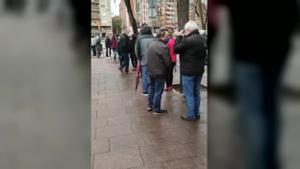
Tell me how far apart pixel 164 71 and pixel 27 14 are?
5165 mm

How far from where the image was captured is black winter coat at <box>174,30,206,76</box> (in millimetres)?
5512

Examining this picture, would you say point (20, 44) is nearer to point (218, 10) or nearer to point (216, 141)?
point (218, 10)

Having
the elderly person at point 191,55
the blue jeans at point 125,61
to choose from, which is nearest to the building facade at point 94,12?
the elderly person at point 191,55

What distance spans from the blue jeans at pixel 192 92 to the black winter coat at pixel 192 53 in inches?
5.3

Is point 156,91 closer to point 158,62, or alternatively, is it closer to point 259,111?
point 158,62

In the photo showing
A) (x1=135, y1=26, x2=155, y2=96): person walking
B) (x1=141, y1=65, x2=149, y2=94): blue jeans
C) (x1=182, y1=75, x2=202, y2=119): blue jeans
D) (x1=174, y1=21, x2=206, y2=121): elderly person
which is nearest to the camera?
(x1=174, y1=21, x2=206, y2=121): elderly person

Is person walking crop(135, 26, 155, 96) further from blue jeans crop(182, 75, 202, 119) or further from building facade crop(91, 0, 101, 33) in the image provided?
blue jeans crop(182, 75, 202, 119)

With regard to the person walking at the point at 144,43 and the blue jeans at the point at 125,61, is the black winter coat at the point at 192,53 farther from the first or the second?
the blue jeans at the point at 125,61

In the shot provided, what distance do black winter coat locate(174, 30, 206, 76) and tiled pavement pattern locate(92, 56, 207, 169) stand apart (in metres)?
0.96

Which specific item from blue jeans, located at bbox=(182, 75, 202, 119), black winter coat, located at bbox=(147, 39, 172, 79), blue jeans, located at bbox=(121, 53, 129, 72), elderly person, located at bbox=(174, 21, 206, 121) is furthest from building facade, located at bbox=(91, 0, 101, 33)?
blue jeans, located at bbox=(121, 53, 129, 72)

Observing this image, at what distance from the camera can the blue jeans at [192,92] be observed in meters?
5.75

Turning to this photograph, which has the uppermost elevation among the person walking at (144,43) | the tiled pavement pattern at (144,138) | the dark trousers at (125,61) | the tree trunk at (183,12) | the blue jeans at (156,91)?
the tree trunk at (183,12)

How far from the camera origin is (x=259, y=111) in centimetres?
140

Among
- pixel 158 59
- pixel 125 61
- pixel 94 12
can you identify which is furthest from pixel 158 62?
pixel 125 61
